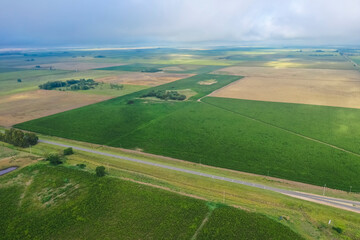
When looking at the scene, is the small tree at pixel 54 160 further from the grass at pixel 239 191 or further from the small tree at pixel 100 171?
the small tree at pixel 100 171

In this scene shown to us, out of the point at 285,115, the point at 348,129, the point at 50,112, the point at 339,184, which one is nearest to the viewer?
the point at 339,184

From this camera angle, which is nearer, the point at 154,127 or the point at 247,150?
the point at 247,150

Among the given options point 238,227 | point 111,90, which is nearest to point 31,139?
point 238,227

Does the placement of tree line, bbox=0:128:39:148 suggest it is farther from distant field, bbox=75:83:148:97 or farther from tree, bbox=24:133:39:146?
distant field, bbox=75:83:148:97

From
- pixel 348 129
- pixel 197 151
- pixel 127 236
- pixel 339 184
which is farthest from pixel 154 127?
pixel 348 129

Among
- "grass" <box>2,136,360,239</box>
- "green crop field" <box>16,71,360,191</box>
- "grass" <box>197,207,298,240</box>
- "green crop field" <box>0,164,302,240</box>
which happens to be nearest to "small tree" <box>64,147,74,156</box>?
"grass" <box>2,136,360,239</box>

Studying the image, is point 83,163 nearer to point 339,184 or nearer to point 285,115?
point 339,184

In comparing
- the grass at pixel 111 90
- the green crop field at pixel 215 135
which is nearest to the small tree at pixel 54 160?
the green crop field at pixel 215 135

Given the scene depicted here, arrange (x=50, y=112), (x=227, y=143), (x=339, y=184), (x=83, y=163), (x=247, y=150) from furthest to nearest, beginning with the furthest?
(x=50, y=112) → (x=227, y=143) → (x=247, y=150) → (x=83, y=163) → (x=339, y=184)
